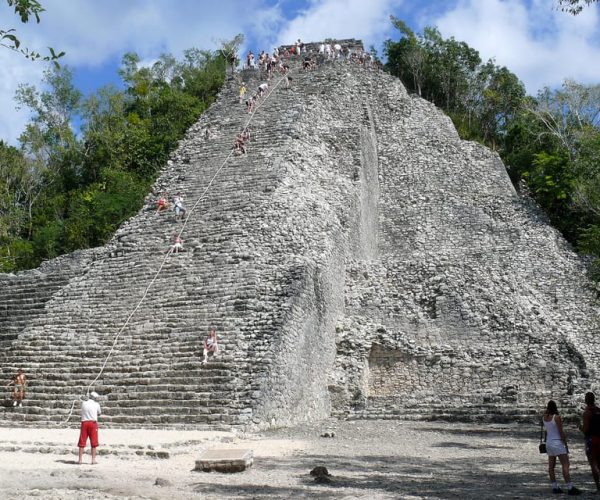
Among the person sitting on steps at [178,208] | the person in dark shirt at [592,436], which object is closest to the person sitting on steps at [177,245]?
the person sitting on steps at [178,208]

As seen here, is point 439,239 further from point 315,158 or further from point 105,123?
point 105,123

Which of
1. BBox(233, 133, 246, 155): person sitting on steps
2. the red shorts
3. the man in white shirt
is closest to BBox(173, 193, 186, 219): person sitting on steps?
BBox(233, 133, 246, 155): person sitting on steps

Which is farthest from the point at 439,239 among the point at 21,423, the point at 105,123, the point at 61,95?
the point at 61,95

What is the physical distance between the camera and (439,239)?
19.3m

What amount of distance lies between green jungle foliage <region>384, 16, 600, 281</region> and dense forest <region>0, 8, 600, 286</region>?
0.14 feet

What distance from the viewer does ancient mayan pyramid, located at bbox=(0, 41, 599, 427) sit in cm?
1176

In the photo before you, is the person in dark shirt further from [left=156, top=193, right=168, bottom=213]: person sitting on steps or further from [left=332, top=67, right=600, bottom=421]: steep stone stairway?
[left=156, top=193, right=168, bottom=213]: person sitting on steps

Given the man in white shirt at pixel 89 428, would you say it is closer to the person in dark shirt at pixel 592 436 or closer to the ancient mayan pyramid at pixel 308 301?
the ancient mayan pyramid at pixel 308 301

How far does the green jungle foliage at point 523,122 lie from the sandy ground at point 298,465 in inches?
280

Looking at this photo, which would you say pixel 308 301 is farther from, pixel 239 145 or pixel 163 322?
pixel 239 145

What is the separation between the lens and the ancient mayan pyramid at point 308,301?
38.6 feet

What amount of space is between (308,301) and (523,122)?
16107 mm

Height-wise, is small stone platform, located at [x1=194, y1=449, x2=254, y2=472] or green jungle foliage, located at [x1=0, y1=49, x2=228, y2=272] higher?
green jungle foliage, located at [x1=0, y1=49, x2=228, y2=272]

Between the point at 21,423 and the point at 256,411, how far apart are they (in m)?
3.75
